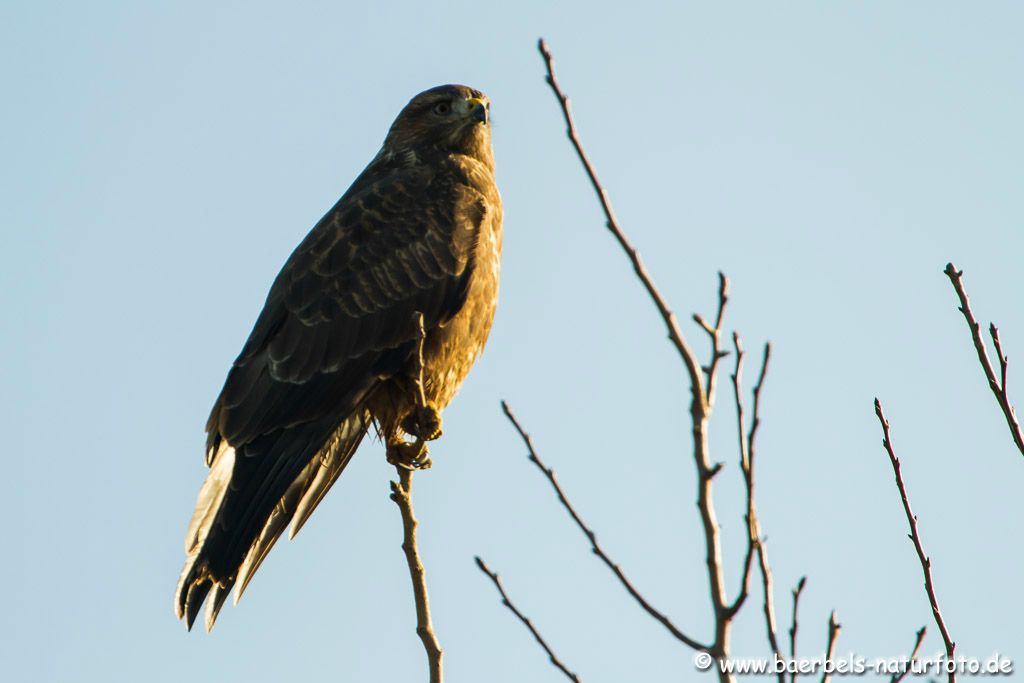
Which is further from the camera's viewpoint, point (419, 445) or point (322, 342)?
point (322, 342)

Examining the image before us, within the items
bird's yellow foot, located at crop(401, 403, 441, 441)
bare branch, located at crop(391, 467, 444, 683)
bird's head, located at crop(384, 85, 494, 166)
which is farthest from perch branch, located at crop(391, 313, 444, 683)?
bird's head, located at crop(384, 85, 494, 166)

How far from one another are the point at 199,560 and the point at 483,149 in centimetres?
276

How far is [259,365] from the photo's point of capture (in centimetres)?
557

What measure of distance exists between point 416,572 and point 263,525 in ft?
4.57

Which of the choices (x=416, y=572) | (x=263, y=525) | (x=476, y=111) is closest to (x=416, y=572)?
(x=416, y=572)

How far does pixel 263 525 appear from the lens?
4.93m

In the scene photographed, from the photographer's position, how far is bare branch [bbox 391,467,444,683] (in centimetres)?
348

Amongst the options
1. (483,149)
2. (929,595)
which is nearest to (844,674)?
(929,595)

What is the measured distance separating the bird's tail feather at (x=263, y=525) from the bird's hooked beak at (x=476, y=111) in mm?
1833

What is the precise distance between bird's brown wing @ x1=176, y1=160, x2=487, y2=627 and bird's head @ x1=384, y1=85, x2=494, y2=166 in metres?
0.46

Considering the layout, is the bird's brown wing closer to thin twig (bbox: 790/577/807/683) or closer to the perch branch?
the perch branch

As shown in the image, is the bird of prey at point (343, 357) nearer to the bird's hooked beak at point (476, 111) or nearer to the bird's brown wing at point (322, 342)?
the bird's brown wing at point (322, 342)

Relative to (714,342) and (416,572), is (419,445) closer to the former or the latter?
(416,572)

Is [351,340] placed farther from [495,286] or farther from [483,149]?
[483,149]
